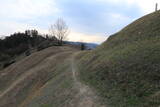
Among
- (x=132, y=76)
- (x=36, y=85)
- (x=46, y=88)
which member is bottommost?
(x=36, y=85)

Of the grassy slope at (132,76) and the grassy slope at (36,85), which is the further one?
the grassy slope at (36,85)

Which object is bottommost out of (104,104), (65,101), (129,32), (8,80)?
(8,80)

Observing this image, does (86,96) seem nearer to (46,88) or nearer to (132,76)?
(132,76)

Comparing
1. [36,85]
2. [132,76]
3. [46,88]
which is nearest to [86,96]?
[132,76]

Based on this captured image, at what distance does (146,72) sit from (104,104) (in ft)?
9.46

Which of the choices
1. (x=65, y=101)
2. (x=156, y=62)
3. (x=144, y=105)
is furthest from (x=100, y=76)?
(x=144, y=105)

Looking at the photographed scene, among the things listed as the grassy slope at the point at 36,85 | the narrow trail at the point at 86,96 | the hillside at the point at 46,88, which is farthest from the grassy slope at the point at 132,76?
the grassy slope at the point at 36,85

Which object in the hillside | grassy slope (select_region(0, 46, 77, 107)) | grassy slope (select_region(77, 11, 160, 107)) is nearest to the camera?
grassy slope (select_region(77, 11, 160, 107))

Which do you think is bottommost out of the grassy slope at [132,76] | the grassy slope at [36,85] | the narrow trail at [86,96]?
the grassy slope at [36,85]

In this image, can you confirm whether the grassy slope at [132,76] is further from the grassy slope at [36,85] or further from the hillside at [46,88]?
the grassy slope at [36,85]

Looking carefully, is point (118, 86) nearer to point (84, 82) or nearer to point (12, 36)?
point (84, 82)

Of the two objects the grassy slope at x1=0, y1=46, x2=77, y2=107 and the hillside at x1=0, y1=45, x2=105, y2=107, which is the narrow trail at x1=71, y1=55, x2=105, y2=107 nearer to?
the hillside at x1=0, y1=45, x2=105, y2=107

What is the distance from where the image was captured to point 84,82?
607 inches

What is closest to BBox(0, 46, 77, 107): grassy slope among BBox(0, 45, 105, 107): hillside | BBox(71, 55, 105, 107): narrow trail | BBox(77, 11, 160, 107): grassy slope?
BBox(0, 45, 105, 107): hillside
